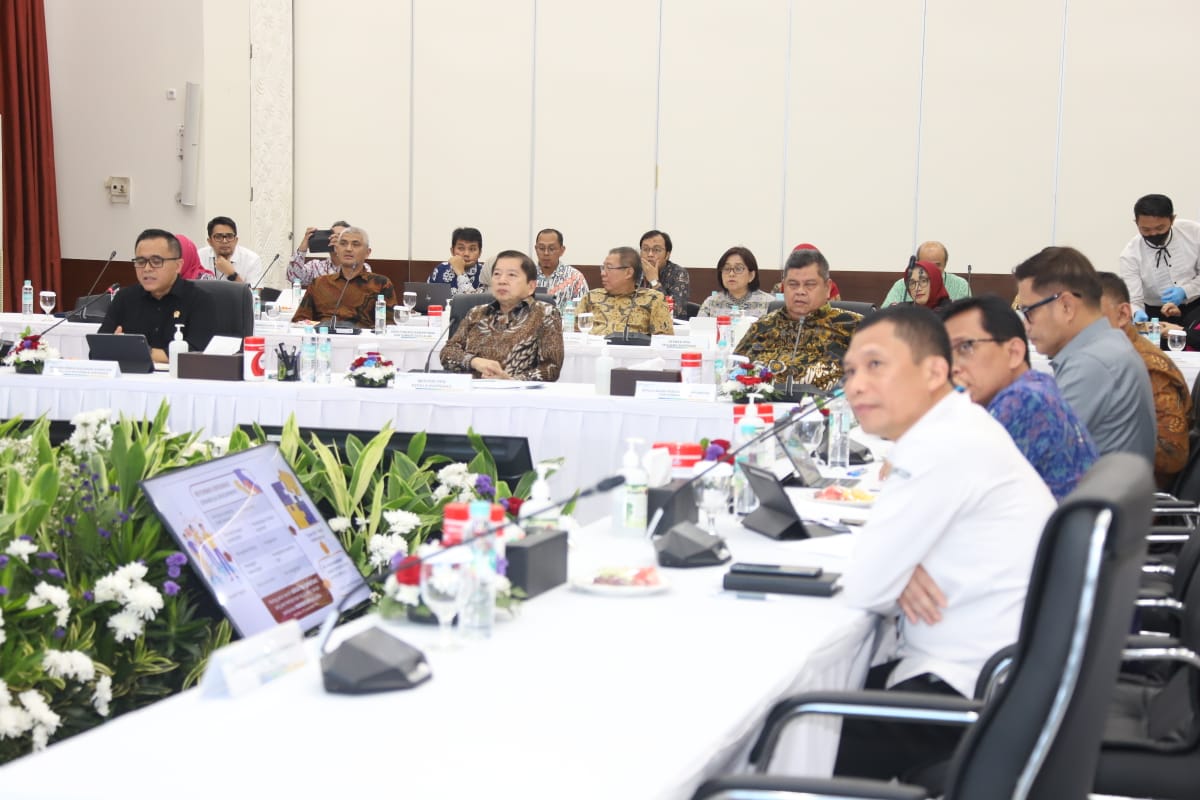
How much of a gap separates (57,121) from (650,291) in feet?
18.4

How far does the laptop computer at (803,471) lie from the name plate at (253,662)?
5.35ft

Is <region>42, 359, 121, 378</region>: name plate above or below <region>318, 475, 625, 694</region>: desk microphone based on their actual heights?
above

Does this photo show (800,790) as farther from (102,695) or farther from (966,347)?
(966,347)

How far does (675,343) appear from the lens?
6.18 meters

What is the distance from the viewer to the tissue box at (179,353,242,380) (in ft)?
14.9

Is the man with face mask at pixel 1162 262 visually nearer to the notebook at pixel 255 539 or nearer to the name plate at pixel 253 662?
the notebook at pixel 255 539

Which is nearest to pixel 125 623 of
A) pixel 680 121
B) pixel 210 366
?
pixel 210 366

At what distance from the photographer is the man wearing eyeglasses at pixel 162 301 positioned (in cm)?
552

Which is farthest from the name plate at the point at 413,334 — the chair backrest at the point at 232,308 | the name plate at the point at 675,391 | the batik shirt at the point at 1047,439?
the batik shirt at the point at 1047,439

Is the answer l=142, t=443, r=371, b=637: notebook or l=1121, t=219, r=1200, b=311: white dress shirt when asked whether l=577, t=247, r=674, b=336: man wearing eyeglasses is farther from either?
l=142, t=443, r=371, b=637: notebook

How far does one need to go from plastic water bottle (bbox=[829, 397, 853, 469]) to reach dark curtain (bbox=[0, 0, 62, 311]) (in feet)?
25.3

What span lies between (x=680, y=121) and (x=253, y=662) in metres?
8.88

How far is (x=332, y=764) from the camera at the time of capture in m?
1.26

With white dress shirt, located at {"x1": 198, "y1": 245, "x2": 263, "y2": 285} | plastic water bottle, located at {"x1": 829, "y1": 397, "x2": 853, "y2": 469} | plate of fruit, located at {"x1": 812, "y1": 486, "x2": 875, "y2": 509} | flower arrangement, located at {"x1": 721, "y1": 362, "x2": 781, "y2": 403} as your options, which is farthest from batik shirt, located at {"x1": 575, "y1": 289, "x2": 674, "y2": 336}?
plate of fruit, located at {"x1": 812, "y1": 486, "x2": 875, "y2": 509}
